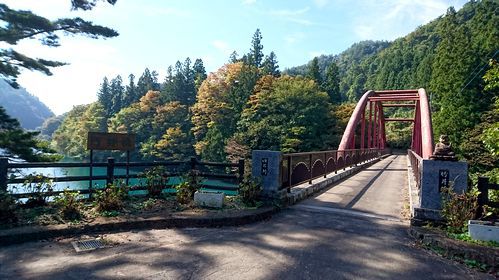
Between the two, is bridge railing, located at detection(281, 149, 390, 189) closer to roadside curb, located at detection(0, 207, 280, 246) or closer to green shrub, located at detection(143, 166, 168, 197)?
roadside curb, located at detection(0, 207, 280, 246)

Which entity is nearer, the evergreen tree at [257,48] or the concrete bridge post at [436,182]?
the concrete bridge post at [436,182]

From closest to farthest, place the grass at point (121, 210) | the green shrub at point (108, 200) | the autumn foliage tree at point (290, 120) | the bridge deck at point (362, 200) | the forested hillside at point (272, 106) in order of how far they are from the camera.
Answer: the grass at point (121, 210), the green shrub at point (108, 200), the bridge deck at point (362, 200), the forested hillside at point (272, 106), the autumn foliage tree at point (290, 120)

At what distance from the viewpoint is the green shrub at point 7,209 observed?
217 inches

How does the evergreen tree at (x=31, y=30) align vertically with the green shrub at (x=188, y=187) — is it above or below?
above

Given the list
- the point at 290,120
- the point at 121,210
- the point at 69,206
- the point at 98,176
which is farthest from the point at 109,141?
the point at 290,120

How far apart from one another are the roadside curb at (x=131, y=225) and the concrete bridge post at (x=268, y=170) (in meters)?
0.70

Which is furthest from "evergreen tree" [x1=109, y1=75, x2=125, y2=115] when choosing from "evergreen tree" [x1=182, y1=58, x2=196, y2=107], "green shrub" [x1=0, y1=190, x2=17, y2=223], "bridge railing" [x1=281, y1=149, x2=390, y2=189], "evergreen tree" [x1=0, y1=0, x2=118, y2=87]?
"green shrub" [x1=0, y1=190, x2=17, y2=223]

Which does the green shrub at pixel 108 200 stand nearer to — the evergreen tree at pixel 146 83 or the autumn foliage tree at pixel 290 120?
the autumn foliage tree at pixel 290 120

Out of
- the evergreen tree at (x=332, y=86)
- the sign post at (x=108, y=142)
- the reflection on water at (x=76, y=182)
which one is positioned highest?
the evergreen tree at (x=332, y=86)

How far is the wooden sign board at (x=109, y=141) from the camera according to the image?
752cm

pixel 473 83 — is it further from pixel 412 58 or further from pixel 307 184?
pixel 412 58

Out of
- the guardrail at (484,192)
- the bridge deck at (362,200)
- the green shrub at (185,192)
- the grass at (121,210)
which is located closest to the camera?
the guardrail at (484,192)

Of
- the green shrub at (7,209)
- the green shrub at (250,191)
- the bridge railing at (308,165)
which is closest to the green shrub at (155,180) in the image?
the green shrub at (250,191)

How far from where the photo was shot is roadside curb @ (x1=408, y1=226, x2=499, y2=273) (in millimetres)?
4797
